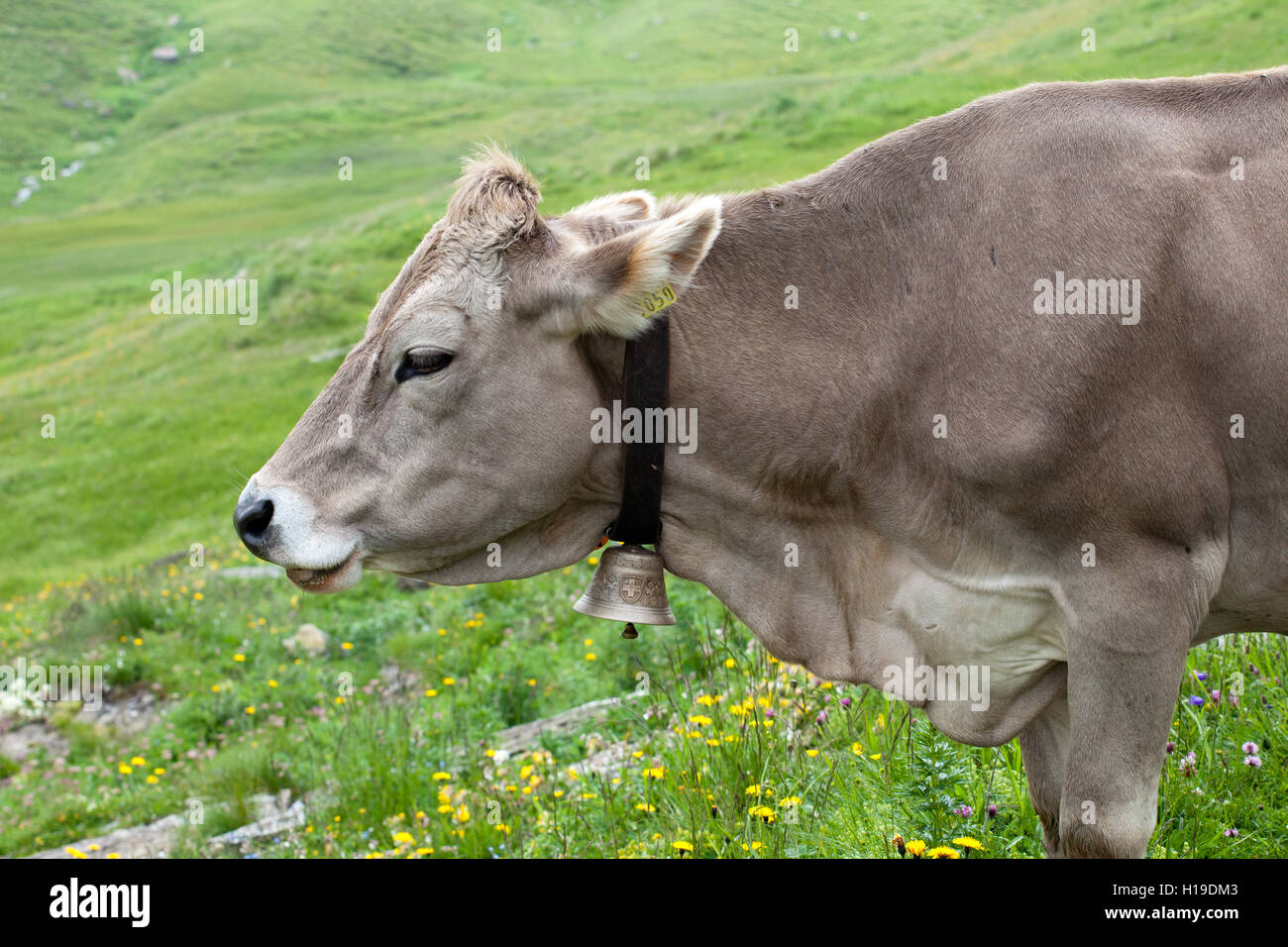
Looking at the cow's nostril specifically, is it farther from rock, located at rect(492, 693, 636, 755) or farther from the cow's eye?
rock, located at rect(492, 693, 636, 755)

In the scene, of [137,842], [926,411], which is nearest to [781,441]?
[926,411]

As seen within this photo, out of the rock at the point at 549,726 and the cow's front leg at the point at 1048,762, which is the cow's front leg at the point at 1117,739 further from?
the rock at the point at 549,726

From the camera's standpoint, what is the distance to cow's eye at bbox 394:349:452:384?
153 inches

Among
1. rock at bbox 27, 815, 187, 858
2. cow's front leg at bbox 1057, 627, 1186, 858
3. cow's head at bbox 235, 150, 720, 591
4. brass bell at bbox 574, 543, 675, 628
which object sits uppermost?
cow's head at bbox 235, 150, 720, 591

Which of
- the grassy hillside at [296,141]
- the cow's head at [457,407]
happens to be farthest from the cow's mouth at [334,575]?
the grassy hillside at [296,141]

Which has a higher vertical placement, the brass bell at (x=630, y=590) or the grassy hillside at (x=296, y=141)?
the grassy hillside at (x=296, y=141)

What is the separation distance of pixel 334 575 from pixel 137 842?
213 inches

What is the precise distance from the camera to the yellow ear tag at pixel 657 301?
3.81 metres

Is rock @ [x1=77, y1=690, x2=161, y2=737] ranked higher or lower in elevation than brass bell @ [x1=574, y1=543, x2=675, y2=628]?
lower

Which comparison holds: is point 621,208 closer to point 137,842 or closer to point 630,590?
point 630,590

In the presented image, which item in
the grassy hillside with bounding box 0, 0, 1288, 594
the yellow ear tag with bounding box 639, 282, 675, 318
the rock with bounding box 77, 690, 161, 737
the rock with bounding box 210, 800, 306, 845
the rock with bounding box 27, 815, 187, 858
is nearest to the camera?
the yellow ear tag with bounding box 639, 282, 675, 318

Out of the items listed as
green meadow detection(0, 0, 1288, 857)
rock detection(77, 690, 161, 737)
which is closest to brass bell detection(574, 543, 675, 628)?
green meadow detection(0, 0, 1288, 857)

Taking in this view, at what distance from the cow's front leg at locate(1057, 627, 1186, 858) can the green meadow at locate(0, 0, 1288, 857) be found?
86cm

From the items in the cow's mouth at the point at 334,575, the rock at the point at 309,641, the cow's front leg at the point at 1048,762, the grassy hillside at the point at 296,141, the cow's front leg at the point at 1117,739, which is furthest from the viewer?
the grassy hillside at the point at 296,141
